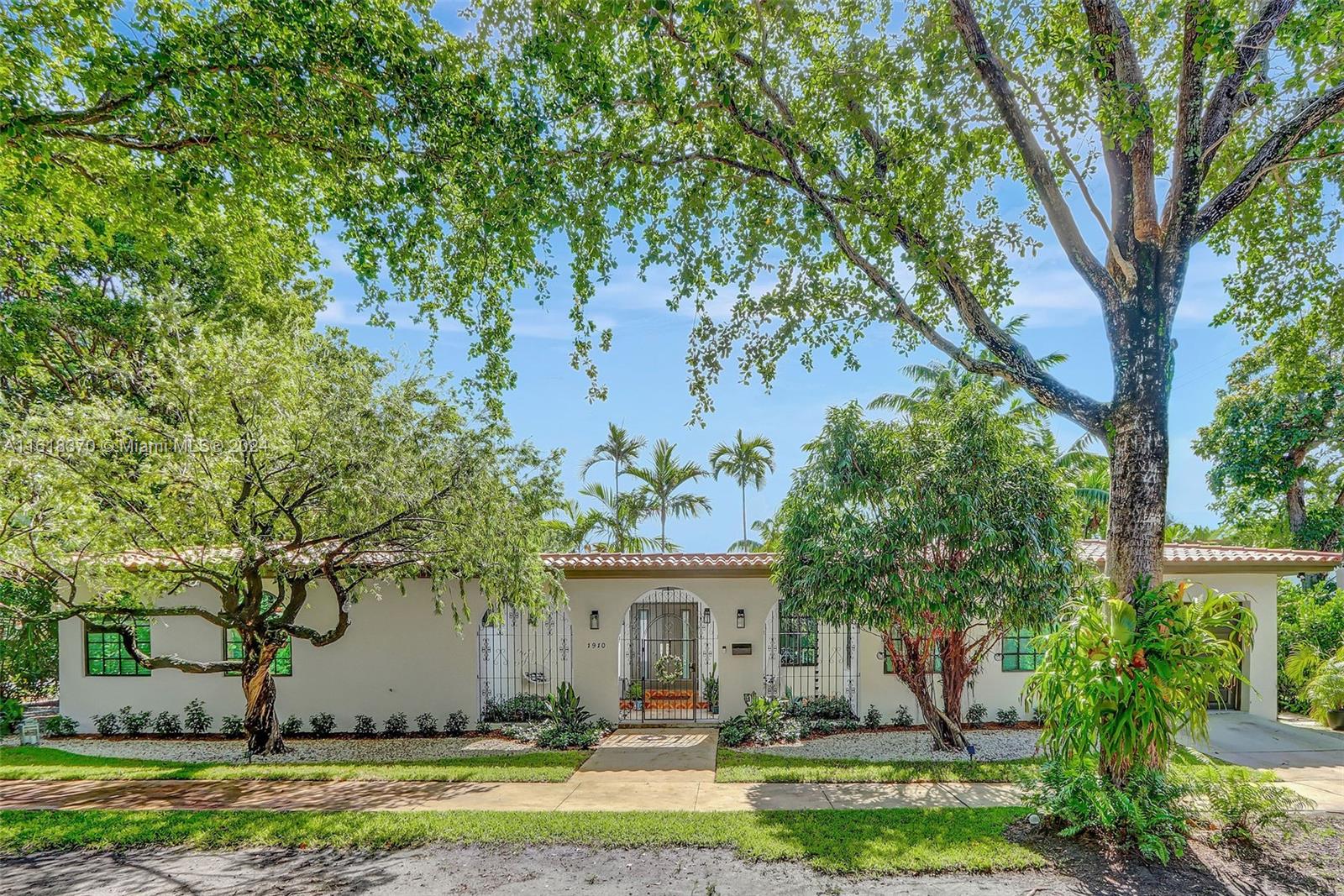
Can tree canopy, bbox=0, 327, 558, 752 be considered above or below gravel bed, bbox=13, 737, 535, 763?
above

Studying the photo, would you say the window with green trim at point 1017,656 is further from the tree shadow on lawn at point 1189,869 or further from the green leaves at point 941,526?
the tree shadow on lawn at point 1189,869

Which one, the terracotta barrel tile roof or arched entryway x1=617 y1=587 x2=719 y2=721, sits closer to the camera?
the terracotta barrel tile roof

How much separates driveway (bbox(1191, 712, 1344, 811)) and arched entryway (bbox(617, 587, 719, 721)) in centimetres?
713

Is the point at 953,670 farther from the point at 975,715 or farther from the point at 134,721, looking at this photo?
the point at 134,721

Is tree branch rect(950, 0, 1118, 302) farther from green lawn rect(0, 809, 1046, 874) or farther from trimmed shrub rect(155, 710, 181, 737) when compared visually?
trimmed shrub rect(155, 710, 181, 737)

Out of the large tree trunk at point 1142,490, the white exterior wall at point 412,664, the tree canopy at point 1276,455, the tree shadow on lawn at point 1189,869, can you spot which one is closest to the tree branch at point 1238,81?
the large tree trunk at point 1142,490

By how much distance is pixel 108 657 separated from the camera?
10711mm

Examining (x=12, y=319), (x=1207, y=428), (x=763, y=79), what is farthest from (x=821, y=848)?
(x=1207, y=428)

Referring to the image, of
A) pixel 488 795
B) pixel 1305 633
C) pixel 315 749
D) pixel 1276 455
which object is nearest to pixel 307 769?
pixel 315 749

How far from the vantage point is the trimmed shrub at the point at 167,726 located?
10.4m

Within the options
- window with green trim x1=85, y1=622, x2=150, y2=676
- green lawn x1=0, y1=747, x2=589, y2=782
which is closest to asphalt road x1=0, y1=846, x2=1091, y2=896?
green lawn x1=0, y1=747, x2=589, y2=782

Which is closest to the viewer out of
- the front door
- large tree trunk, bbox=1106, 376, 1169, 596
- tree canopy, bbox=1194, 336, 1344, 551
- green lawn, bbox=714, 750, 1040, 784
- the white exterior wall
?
large tree trunk, bbox=1106, 376, 1169, 596

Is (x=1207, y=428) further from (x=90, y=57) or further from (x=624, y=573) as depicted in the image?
(x=90, y=57)

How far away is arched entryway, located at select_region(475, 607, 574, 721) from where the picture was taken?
35.5ft
